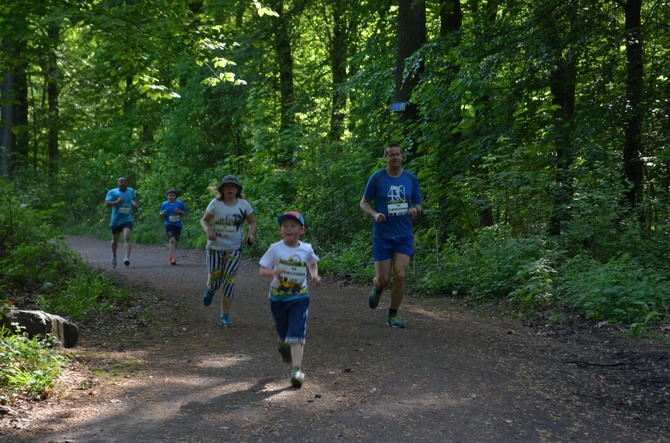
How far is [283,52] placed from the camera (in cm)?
2400

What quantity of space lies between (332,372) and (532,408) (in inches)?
77.2

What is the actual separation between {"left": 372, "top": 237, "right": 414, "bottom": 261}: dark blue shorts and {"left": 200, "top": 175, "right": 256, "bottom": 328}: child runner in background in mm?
1666

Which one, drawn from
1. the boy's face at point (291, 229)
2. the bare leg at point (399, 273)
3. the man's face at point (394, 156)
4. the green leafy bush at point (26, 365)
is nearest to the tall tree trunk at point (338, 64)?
the man's face at point (394, 156)

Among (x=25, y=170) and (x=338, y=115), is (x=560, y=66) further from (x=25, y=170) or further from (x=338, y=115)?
(x=25, y=170)

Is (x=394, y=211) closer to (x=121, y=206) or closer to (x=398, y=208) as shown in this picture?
(x=398, y=208)

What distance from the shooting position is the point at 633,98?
12.9 meters

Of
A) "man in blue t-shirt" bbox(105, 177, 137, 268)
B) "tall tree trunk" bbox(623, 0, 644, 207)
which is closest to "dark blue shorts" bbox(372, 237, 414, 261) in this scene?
"tall tree trunk" bbox(623, 0, 644, 207)

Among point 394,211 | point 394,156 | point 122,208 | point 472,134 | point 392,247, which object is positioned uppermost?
point 472,134

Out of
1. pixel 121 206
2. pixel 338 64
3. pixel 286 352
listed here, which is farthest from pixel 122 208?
pixel 338 64

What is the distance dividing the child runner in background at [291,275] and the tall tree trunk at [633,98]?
8.84 metres

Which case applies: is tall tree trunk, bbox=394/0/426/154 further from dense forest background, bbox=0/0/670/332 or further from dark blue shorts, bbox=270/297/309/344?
dark blue shorts, bbox=270/297/309/344

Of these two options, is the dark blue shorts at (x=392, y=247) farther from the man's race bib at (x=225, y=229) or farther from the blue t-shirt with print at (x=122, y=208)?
the blue t-shirt with print at (x=122, y=208)

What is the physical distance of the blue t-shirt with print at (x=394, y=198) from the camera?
337 inches

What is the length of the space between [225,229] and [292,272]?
9.98 ft
